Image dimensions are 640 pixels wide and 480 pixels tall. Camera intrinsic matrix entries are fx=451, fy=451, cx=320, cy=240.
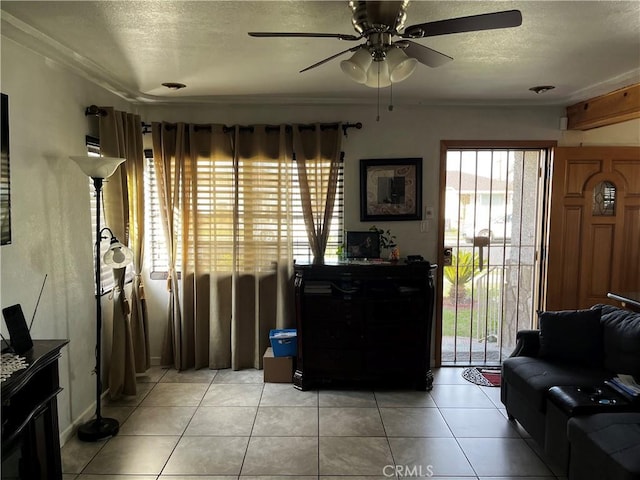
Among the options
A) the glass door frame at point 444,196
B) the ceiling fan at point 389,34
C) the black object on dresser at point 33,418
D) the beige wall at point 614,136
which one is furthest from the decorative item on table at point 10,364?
the beige wall at point 614,136

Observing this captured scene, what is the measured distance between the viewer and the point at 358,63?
6.18ft

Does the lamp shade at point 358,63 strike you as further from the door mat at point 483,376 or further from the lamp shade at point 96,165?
the door mat at point 483,376

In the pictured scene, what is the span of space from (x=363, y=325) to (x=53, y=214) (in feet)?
7.71

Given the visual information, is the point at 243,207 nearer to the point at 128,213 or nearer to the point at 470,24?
the point at 128,213

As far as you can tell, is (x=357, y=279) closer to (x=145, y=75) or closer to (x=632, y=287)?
(x=145, y=75)

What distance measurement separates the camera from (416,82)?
10.9 ft

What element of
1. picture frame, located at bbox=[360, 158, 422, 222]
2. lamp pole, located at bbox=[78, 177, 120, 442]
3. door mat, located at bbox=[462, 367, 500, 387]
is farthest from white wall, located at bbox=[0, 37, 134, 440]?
door mat, located at bbox=[462, 367, 500, 387]

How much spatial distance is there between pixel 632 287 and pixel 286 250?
10.4ft

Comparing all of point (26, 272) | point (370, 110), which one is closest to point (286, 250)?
point (370, 110)

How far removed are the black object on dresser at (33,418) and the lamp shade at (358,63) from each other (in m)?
1.90

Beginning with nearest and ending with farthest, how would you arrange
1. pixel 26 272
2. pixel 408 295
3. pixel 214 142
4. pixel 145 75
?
pixel 26 272, pixel 145 75, pixel 408 295, pixel 214 142

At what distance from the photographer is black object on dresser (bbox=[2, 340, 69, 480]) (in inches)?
74.2

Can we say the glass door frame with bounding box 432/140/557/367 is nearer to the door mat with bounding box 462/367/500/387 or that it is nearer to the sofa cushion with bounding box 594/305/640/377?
the door mat with bounding box 462/367/500/387

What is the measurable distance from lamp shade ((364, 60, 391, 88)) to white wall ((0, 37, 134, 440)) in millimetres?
1857
